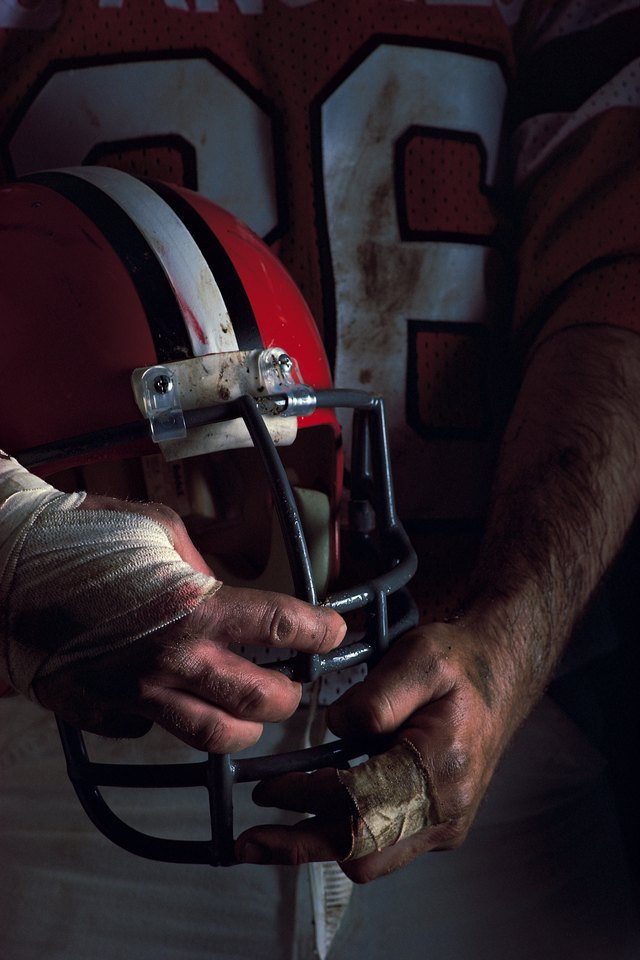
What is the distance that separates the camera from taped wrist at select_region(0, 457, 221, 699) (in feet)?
1.61

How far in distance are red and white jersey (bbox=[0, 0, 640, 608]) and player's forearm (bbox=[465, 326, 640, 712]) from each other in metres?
0.06

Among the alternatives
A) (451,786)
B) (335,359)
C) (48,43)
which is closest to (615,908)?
(451,786)

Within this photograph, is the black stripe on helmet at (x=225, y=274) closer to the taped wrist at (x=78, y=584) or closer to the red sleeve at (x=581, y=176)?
the taped wrist at (x=78, y=584)

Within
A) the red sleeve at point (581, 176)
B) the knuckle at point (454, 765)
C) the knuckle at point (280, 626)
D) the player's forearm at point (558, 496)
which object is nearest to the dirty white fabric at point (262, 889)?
the player's forearm at point (558, 496)

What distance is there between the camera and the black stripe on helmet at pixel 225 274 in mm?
664

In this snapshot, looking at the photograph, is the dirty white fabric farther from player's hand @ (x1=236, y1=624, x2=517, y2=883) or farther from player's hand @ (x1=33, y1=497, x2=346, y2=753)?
player's hand @ (x1=33, y1=497, x2=346, y2=753)

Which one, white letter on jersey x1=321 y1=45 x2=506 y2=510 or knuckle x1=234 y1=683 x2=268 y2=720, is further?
white letter on jersey x1=321 y1=45 x2=506 y2=510

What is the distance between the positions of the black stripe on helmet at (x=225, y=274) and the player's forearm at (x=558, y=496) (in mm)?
321

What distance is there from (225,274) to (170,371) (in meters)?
0.11

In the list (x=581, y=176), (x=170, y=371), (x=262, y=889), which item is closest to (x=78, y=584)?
(x=170, y=371)

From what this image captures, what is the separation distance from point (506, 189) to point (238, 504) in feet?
1.83

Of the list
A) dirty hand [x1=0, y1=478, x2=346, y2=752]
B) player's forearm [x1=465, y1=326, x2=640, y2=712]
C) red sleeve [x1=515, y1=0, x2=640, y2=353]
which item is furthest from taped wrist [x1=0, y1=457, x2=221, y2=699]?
red sleeve [x1=515, y1=0, x2=640, y2=353]

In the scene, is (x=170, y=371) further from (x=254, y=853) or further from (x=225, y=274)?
(x=254, y=853)

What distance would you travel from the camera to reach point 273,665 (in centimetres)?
55
